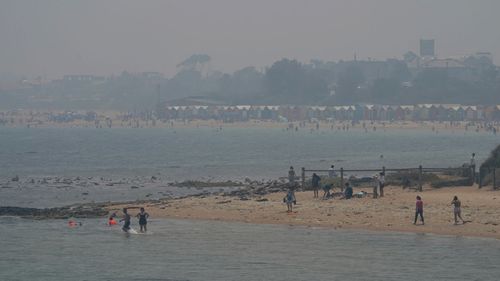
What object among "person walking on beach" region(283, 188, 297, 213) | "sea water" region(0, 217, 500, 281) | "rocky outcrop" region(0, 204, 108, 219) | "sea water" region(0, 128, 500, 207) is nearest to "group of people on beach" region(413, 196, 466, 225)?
"sea water" region(0, 217, 500, 281)

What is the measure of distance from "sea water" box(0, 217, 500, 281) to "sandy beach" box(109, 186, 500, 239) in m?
1.08

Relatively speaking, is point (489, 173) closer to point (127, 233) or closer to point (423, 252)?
point (423, 252)

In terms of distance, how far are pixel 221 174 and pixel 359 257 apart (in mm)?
45875

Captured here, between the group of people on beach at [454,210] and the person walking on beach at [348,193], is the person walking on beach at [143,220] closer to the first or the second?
the person walking on beach at [348,193]

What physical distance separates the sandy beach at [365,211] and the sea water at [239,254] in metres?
1.08

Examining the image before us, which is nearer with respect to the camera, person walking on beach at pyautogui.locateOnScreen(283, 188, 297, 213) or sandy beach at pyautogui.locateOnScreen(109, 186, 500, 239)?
sandy beach at pyautogui.locateOnScreen(109, 186, 500, 239)

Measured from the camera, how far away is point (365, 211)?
4400 cm

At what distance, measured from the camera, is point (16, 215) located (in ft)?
160

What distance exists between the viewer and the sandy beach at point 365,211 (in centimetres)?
4081

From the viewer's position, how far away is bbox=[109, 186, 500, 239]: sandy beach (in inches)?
1607

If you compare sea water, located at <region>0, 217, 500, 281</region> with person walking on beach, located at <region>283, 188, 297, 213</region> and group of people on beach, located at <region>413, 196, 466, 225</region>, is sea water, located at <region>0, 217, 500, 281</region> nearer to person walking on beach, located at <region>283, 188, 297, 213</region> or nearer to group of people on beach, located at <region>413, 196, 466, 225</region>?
group of people on beach, located at <region>413, 196, 466, 225</region>

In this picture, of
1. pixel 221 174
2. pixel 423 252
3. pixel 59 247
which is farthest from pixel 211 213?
pixel 221 174

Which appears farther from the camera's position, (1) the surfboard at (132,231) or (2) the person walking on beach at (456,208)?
(1) the surfboard at (132,231)

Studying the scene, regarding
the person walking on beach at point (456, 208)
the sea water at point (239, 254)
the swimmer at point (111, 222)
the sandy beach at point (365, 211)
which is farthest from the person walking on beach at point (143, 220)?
the person walking on beach at point (456, 208)
